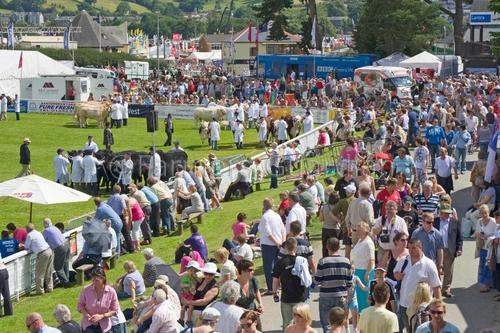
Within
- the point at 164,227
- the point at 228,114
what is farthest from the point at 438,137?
the point at 228,114

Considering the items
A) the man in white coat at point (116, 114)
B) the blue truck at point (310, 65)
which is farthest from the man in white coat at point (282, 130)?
the blue truck at point (310, 65)

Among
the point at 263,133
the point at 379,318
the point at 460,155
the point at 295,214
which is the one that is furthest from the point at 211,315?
the point at 263,133

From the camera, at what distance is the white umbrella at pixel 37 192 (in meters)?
21.5

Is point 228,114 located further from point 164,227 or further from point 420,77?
point 164,227

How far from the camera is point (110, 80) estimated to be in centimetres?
6356

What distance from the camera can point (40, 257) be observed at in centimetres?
1870

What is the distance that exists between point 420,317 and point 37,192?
12.1 m

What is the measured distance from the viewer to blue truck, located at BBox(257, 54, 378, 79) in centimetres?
6225

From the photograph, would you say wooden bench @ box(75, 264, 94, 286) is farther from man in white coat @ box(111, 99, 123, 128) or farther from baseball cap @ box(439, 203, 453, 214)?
man in white coat @ box(111, 99, 123, 128)

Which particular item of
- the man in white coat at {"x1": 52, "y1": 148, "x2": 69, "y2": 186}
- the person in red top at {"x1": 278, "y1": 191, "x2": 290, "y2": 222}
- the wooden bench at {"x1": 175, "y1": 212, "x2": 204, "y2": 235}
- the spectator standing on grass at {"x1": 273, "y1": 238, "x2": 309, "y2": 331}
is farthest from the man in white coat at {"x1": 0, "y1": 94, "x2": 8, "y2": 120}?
the spectator standing on grass at {"x1": 273, "y1": 238, "x2": 309, "y2": 331}

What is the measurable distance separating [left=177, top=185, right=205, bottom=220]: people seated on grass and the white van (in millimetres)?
27638

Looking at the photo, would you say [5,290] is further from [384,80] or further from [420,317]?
[384,80]

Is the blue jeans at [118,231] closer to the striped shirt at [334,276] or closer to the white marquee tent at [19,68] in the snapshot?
the striped shirt at [334,276]

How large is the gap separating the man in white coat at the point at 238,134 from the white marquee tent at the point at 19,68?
23.9 meters
